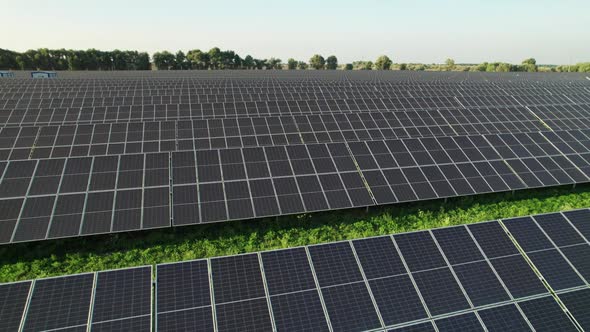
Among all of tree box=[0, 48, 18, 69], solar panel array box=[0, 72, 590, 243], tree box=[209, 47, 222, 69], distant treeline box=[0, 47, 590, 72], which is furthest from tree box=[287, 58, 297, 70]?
solar panel array box=[0, 72, 590, 243]

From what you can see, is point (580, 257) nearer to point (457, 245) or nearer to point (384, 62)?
point (457, 245)

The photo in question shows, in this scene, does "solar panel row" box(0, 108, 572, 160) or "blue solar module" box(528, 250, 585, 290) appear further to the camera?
"solar panel row" box(0, 108, 572, 160)

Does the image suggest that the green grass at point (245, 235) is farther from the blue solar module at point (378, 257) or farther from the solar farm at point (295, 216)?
the blue solar module at point (378, 257)

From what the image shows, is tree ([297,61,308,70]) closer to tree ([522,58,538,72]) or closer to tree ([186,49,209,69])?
tree ([186,49,209,69])

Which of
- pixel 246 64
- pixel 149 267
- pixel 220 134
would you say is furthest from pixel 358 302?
pixel 246 64

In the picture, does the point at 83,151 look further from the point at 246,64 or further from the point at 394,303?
the point at 246,64

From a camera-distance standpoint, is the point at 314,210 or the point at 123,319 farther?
the point at 314,210

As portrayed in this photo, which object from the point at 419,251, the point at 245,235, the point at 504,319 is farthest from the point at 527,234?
the point at 245,235

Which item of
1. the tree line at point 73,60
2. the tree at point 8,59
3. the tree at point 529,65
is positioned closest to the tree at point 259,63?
the tree line at point 73,60
